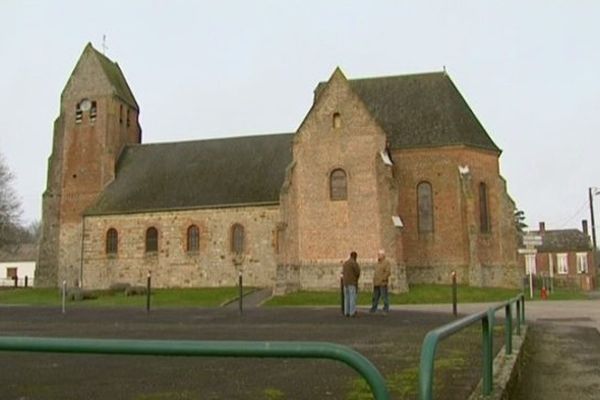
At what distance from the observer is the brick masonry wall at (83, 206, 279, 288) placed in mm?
38812

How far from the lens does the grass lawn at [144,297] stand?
101ft

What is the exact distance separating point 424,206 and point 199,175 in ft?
50.4

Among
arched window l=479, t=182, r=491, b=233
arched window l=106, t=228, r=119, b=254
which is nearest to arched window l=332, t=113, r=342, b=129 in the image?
arched window l=479, t=182, r=491, b=233

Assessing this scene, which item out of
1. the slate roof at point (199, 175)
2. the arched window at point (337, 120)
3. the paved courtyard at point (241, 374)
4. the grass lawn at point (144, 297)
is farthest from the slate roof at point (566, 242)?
the paved courtyard at point (241, 374)

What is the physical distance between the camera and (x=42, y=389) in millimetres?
7102

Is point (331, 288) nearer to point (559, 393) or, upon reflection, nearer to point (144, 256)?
point (144, 256)

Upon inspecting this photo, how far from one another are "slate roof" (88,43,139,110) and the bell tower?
10cm

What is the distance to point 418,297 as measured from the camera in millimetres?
29922

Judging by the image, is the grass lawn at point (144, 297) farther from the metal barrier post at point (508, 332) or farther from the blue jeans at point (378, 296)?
the metal barrier post at point (508, 332)

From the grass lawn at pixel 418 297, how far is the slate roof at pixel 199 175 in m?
9.33

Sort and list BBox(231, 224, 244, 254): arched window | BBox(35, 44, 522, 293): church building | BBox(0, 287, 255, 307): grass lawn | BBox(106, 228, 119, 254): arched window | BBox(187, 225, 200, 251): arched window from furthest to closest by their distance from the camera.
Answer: BBox(106, 228, 119, 254): arched window, BBox(187, 225, 200, 251): arched window, BBox(231, 224, 244, 254): arched window, BBox(35, 44, 522, 293): church building, BBox(0, 287, 255, 307): grass lawn

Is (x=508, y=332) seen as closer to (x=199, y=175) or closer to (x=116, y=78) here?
(x=199, y=175)

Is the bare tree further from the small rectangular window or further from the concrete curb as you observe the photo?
the concrete curb

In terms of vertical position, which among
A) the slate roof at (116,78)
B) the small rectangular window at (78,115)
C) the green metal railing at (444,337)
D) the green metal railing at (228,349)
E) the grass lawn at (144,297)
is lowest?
the grass lawn at (144,297)
